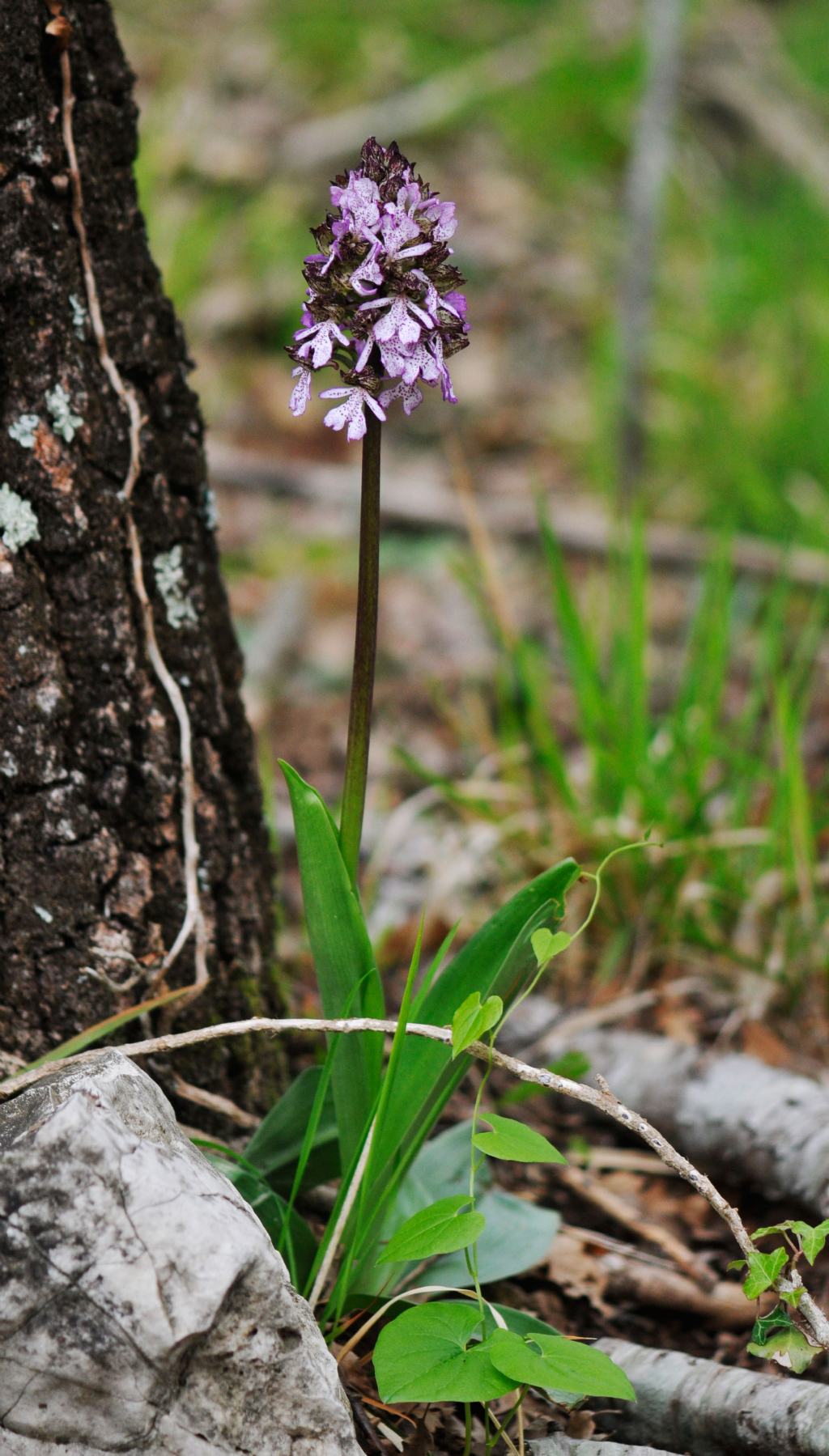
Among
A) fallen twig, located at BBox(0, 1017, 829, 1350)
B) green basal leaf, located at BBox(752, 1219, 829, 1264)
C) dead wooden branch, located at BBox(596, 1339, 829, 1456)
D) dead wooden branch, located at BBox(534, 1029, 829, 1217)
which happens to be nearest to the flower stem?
fallen twig, located at BBox(0, 1017, 829, 1350)

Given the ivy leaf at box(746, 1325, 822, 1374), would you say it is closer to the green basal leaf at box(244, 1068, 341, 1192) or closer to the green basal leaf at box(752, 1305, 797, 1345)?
the green basal leaf at box(752, 1305, 797, 1345)

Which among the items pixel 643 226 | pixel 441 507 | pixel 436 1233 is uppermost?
pixel 643 226

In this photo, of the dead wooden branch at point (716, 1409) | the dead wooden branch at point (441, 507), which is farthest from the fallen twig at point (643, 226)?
the dead wooden branch at point (716, 1409)

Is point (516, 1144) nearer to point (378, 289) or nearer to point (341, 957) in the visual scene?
point (341, 957)

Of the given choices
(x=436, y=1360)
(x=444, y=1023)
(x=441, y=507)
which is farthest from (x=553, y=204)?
(x=436, y=1360)

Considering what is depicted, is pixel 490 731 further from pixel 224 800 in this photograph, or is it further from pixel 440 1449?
pixel 440 1449

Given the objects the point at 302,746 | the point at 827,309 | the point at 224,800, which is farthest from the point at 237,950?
the point at 827,309
